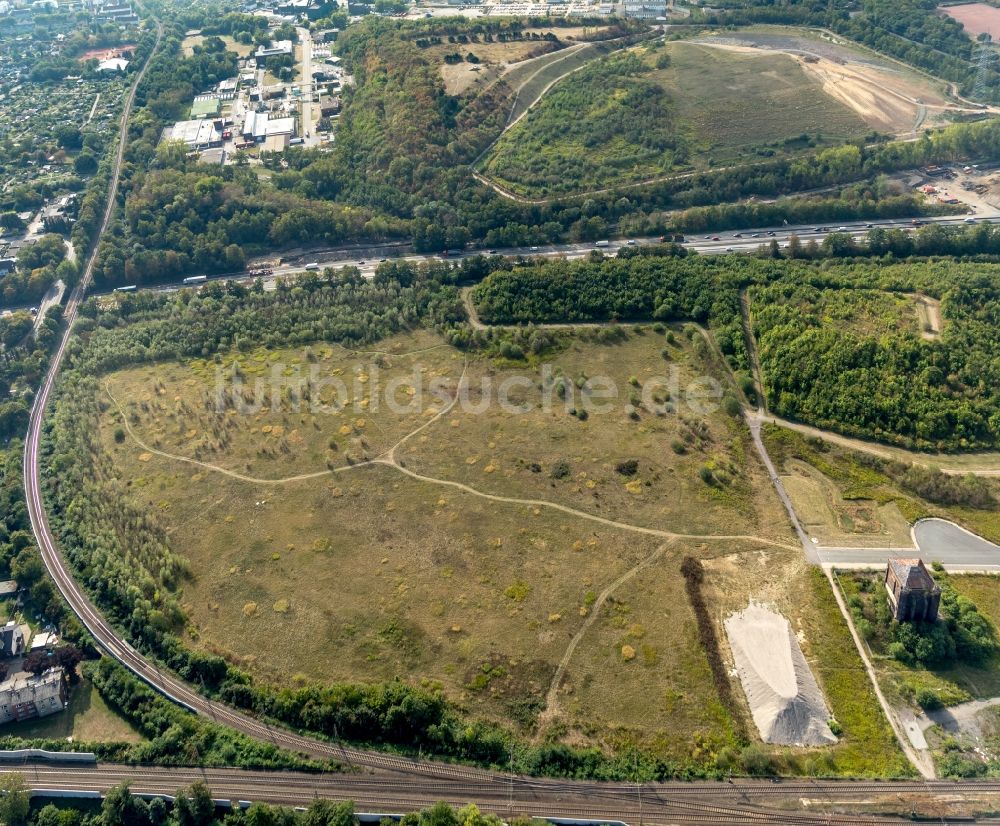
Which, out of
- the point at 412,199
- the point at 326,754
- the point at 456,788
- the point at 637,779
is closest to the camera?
the point at 637,779

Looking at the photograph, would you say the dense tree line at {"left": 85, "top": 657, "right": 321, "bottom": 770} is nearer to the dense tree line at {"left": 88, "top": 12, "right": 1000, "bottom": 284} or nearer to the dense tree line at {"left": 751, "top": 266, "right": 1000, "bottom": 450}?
the dense tree line at {"left": 751, "top": 266, "right": 1000, "bottom": 450}

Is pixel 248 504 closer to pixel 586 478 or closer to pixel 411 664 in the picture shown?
pixel 411 664

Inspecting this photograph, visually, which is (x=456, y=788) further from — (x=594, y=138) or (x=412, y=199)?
(x=594, y=138)

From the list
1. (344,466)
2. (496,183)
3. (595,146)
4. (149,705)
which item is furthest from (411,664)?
(595,146)

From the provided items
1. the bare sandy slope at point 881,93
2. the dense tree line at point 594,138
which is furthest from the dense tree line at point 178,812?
the bare sandy slope at point 881,93

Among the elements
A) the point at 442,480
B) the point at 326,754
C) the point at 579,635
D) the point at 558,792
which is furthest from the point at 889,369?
the point at 326,754

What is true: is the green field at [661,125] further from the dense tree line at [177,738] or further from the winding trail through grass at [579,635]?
the dense tree line at [177,738]
